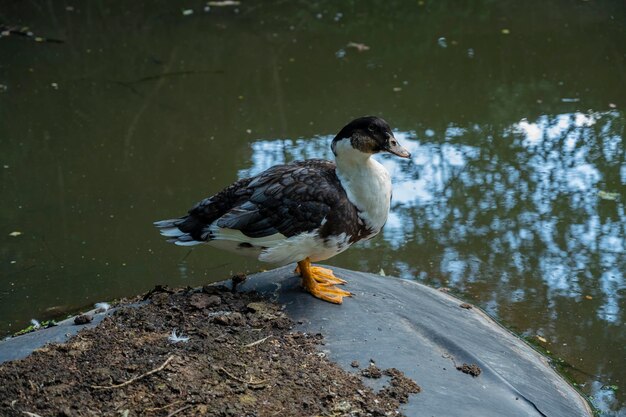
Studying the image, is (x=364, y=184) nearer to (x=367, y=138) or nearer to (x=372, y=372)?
(x=367, y=138)

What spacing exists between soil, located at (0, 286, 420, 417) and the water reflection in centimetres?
185

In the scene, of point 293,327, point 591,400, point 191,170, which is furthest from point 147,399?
point 191,170

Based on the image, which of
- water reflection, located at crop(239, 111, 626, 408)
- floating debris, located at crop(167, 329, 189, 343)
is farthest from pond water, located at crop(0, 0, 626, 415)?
floating debris, located at crop(167, 329, 189, 343)

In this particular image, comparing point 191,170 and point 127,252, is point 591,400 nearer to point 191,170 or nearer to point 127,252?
point 127,252

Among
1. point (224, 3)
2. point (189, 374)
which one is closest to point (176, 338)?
point (189, 374)

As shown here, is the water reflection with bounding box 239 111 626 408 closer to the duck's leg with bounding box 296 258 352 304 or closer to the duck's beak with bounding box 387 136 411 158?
the duck's leg with bounding box 296 258 352 304

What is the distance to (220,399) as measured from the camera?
312 cm

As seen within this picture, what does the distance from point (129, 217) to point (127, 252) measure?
504mm

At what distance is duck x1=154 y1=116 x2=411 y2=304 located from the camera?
12.5 ft

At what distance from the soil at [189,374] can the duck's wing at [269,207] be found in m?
0.39

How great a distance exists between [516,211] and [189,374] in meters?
3.59

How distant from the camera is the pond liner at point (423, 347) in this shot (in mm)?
3445

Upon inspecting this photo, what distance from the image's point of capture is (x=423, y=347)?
3746 millimetres

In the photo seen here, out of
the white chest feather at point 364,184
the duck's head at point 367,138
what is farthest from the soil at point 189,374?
the duck's head at point 367,138
